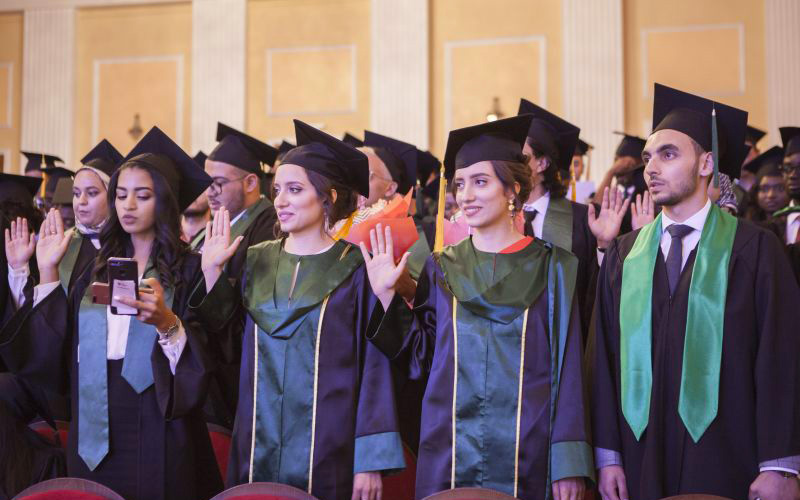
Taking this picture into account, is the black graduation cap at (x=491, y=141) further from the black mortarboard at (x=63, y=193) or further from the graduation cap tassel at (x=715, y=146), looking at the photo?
the black mortarboard at (x=63, y=193)

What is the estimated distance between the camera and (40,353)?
3658 millimetres

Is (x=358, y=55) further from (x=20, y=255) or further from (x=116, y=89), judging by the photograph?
(x=20, y=255)

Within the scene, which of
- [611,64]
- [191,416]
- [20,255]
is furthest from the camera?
[611,64]

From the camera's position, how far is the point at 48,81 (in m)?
13.2

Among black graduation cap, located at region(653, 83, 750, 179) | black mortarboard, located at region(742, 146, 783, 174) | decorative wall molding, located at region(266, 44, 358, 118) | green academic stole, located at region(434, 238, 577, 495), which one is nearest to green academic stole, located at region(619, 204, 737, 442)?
green academic stole, located at region(434, 238, 577, 495)

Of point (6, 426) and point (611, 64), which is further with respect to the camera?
point (611, 64)

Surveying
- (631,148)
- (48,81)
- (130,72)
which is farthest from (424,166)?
(48,81)

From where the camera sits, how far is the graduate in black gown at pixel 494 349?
126 inches

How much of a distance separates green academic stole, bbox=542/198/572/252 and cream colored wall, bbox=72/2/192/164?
896 cm

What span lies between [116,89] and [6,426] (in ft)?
32.7

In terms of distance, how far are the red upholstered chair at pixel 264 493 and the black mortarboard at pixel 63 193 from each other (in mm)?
3897

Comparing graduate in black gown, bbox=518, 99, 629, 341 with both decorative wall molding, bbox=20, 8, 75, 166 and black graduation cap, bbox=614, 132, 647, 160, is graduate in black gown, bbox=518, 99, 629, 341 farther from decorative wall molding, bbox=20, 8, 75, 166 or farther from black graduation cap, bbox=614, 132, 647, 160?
decorative wall molding, bbox=20, 8, 75, 166

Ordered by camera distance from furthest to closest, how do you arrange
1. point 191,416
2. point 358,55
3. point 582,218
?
point 358,55, point 582,218, point 191,416

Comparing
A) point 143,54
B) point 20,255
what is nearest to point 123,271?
point 20,255
